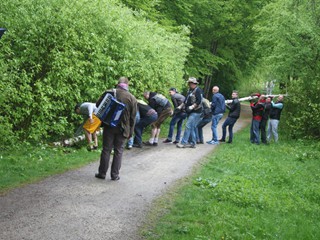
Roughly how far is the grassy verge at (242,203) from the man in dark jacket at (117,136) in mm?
1348

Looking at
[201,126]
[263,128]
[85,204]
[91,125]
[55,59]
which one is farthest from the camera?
[263,128]

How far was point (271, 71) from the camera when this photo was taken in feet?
71.5

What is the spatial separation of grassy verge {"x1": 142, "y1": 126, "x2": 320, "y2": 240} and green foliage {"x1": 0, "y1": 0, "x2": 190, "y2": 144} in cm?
413

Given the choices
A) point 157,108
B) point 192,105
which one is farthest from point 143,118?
point 192,105

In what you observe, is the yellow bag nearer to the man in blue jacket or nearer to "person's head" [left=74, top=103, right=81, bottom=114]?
"person's head" [left=74, top=103, right=81, bottom=114]

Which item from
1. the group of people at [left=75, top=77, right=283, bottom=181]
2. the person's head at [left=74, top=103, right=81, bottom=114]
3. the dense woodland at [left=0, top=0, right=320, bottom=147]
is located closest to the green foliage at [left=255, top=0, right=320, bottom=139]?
the dense woodland at [left=0, top=0, right=320, bottom=147]

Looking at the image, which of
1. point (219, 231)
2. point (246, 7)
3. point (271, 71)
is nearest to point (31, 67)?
point (219, 231)

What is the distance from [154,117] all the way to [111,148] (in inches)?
175

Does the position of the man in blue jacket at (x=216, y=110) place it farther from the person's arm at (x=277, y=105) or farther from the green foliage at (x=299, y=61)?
the green foliage at (x=299, y=61)

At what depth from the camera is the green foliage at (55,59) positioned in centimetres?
999

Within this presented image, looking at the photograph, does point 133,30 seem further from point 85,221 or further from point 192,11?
point 192,11

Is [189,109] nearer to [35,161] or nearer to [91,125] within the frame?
[91,125]

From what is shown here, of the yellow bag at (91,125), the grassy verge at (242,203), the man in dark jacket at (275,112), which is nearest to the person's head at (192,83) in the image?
the grassy verge at (242,203)

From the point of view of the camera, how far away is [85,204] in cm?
650
